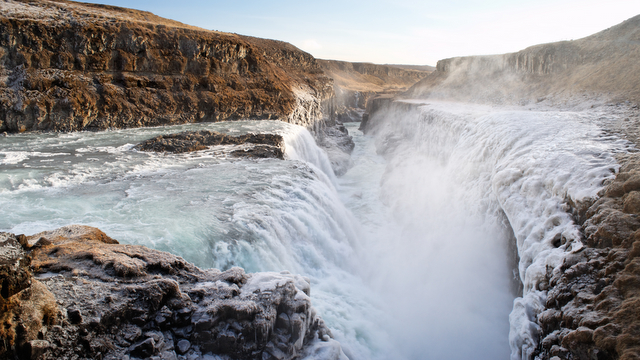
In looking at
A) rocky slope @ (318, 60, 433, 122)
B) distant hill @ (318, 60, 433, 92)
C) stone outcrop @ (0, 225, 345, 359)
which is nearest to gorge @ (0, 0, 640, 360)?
stone outcrop @ (0, 225, 345, 359)

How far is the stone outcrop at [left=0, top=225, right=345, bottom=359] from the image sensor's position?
213cm

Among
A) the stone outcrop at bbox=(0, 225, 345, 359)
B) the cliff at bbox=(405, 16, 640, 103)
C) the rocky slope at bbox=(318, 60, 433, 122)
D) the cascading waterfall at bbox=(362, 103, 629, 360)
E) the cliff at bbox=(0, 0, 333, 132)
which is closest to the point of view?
the stone outcrop at bbox=(0, 225, 345, 359)

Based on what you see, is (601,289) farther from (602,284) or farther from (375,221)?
(375,221)

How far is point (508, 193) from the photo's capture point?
20.1ft

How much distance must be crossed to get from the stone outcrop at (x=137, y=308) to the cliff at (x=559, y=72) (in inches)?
653

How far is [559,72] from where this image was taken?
22109 mm

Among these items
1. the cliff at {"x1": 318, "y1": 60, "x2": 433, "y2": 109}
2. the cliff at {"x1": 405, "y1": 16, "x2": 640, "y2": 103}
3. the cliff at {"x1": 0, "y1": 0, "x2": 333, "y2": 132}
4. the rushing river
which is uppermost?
the cliff at {"x1": 318, "y1": 60, "x2": 433, "y2": 109}

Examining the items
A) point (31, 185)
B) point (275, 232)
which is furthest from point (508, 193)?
point (31, 185)

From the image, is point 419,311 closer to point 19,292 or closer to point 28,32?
point 19,292

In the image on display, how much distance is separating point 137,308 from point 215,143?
427 inches

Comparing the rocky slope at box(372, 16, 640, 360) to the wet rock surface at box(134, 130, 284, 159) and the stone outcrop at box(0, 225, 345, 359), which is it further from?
the wet rock surface at box(134, 130, 284, 159)

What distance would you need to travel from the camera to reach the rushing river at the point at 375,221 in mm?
5125

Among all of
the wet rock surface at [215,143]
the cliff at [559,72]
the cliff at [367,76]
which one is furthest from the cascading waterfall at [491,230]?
the cliff at [367,76]

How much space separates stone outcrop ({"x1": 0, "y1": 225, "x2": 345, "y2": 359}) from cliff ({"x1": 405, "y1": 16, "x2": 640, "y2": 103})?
653 inches
